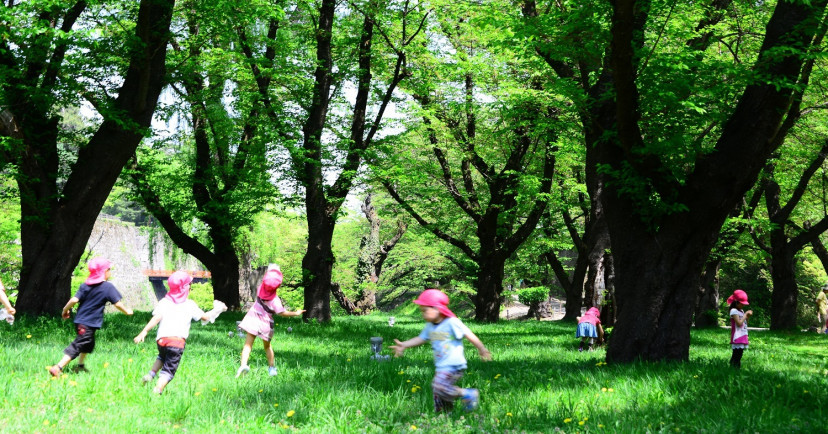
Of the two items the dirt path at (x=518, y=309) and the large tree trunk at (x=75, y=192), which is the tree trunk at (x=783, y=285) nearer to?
the dirt path at (x=518, y=309)

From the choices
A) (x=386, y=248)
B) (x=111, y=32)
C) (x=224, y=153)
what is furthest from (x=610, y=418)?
(x=386, y=248)

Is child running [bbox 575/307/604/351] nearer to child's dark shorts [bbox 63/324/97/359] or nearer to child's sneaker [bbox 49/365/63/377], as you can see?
child's dark shorts [bbox 63/324/97/359]

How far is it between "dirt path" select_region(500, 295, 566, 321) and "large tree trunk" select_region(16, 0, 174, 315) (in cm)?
3573

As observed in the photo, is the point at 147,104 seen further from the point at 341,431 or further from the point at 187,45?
the point at 341,431

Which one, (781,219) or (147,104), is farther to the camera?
(781,219)

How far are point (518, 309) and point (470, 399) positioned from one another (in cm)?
5133

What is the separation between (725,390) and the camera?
6.65 meters

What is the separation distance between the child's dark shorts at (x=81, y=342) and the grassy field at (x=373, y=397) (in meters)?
0.32

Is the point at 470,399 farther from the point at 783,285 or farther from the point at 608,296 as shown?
the point at 783,285

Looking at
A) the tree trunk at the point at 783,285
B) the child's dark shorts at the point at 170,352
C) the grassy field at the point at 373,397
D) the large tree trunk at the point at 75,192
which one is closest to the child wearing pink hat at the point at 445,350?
the grassy field at the point at 373,397

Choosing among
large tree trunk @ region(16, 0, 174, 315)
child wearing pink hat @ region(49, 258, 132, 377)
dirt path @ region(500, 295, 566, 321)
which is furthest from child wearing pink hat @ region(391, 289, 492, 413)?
dirt path @ region(500, 295, 566, 321)

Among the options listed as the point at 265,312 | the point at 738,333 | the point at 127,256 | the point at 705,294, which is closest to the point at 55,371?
the point at 265,312

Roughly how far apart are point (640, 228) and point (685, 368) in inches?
95.7

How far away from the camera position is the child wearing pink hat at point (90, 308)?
7.11 meters
